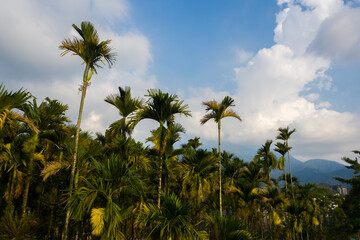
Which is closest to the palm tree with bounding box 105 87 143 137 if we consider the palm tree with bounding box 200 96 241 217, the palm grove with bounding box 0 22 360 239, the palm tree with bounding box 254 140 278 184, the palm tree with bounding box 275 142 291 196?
the palm grove with bounding box 0 22 360 239

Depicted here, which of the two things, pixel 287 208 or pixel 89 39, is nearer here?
A: pixel 89 39

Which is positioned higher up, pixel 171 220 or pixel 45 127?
pixel 45 127

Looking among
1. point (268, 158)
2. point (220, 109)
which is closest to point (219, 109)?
point (220, 109)

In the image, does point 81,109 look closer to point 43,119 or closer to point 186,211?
point 43,119

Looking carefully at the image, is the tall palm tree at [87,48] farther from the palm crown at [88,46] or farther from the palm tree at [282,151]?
the palm tree at [282,151]

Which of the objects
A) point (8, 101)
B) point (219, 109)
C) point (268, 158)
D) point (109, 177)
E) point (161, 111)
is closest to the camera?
point (8, 101)

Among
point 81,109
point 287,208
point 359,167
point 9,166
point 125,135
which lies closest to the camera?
point 81,109

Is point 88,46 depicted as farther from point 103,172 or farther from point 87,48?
point 103,172

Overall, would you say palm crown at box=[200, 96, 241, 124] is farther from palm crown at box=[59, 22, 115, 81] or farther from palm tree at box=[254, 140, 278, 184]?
palm tree at box=[254, 140, 278, 184]

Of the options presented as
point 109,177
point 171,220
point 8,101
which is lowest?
point 171,220

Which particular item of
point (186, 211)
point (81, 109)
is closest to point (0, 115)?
point (81, 109)

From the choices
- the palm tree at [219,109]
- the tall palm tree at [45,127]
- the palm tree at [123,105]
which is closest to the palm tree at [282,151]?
the palm tree at [219,109]

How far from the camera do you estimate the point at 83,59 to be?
9367 millimetres

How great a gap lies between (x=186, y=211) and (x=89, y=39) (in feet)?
26.1
